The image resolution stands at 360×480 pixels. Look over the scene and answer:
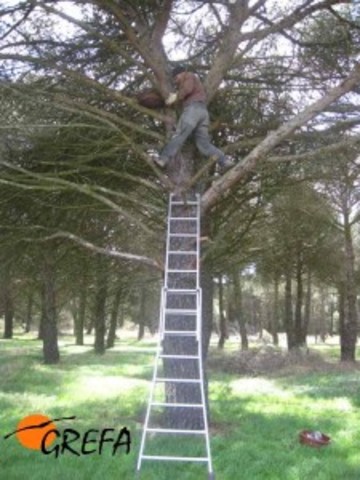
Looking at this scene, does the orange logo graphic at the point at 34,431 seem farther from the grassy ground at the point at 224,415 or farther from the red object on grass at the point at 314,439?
the red object on grass at the point at 314,439

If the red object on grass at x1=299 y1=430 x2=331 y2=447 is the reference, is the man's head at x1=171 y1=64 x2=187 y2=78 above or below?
above

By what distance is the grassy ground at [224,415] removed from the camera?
6820 mm

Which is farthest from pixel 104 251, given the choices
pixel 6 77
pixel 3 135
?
pixel 6 77

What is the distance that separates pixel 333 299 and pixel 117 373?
42.7 m

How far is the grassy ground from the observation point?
269 inches

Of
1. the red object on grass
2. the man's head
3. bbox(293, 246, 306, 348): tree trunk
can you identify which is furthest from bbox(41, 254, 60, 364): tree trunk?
the red object on grass

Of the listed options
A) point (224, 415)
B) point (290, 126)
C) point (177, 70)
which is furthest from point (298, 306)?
point (290, 126)

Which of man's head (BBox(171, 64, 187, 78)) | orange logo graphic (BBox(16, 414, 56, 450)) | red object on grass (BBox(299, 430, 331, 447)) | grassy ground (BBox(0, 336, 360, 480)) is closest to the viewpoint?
grassy ground (BBox(0, 336, 360, 480))

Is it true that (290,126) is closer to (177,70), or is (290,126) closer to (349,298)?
(177,70)

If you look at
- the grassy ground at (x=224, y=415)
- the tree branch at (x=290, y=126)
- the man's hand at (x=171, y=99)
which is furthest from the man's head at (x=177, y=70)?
the grassy ground at (x=224, y=415)

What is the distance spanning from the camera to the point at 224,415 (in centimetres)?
1030

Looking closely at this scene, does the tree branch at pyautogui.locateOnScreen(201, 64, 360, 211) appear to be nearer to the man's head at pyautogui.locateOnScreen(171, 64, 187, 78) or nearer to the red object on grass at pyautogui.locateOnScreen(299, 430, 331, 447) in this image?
the man's head at pyautogui.locateOnScreen(171, 64, 187, 78)

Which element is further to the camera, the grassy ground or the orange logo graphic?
the orange logo graphic

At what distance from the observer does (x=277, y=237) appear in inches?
722
